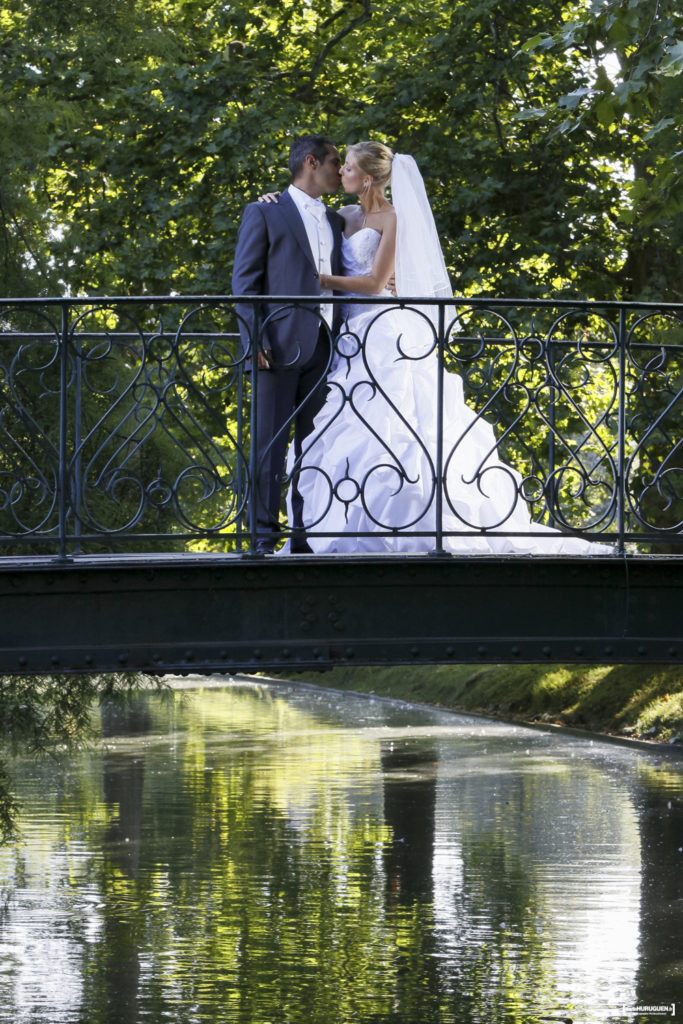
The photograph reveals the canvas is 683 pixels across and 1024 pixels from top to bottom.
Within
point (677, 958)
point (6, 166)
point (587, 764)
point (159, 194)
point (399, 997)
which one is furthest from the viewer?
point (587, 764)

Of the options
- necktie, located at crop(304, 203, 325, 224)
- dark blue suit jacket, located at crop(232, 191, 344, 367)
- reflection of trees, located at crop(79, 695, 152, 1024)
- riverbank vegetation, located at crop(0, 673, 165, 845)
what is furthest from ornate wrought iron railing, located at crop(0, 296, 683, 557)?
riverbank vegetation, located at crop(0, 673, 165, 845)

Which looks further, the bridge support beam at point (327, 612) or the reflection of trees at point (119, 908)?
the reflection of trees at point (119, 908)

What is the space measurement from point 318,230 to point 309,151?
0.41m

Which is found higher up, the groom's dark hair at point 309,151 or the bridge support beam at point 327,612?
the groom's dark hair at point 309,151

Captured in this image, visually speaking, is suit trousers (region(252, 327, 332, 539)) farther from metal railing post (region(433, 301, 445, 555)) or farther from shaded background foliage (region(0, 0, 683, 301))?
shaded background foliage (region(0, 0, 683, 301))

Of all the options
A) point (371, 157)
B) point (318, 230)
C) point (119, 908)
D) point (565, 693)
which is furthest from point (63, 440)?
point (565, 693)

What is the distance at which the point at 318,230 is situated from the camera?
798 centimetres

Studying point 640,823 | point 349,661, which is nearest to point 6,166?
point 349,661

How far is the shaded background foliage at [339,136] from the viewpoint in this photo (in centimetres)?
1870

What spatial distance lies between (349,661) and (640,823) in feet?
41.7

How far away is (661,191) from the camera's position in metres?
9.50

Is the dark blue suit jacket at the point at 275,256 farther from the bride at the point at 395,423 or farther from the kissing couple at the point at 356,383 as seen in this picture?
the bride at the point at 395,423

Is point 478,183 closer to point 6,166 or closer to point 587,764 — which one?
point 6,166

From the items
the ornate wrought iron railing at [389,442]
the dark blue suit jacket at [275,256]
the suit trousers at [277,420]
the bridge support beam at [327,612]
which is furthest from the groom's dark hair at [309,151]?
the bridge support beam at [327,612]
